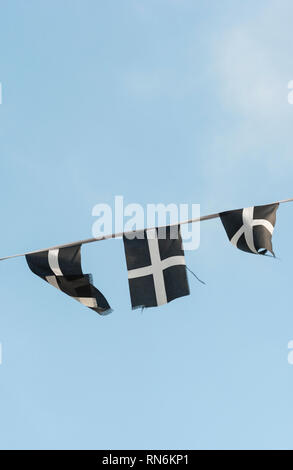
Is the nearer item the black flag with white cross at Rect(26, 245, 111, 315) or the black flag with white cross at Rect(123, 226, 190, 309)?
the black flag with white cross at Rect(123, 226, 190, 309)

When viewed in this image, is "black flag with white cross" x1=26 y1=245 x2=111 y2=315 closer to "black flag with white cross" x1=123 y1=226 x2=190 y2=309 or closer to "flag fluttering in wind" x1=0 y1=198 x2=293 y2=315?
"flag fluttering in wind" x1=0 y1=198 x2=293 y2=315

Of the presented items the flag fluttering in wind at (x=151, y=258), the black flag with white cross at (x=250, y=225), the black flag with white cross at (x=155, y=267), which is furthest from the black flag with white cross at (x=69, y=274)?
→ the black flag with white cross at (x=250, y=225)

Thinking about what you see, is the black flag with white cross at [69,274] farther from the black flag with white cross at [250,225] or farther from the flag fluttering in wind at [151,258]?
the black flag with white cross at [250,225]

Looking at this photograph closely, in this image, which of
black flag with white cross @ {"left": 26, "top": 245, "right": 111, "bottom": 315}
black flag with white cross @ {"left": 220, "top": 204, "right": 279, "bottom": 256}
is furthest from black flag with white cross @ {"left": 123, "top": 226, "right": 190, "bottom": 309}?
black flag with white cross @ {"left": 220, "top": 204, "right": 279, "bottom": 256}

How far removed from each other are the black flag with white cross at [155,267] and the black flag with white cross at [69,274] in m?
0.72

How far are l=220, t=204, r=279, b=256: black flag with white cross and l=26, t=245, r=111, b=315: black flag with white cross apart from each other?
2420 mm

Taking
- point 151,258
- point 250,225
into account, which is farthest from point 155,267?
point 250,225

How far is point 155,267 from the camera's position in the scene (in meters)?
7.70

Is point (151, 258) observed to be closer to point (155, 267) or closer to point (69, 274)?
point (155, 267)

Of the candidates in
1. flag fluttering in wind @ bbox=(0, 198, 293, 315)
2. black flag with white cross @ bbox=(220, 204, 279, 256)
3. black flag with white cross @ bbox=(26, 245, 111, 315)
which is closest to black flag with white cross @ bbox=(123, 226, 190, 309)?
flag fluttering in wind @ bbox=(0, 198, 293, 315)

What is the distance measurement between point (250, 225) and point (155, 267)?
1689 millimetres

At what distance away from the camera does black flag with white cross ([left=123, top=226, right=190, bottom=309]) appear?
7496 mm

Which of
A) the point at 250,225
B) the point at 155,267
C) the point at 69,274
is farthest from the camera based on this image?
→ the point at 69,274
